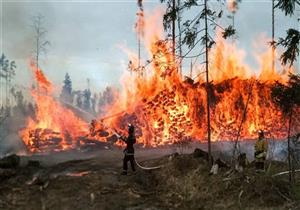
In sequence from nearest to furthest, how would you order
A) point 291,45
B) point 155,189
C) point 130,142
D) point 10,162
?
point 291,45, point 155,189, point 130,142, point 10,162

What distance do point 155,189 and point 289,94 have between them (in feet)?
23.6

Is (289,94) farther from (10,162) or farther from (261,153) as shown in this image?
(10,162)

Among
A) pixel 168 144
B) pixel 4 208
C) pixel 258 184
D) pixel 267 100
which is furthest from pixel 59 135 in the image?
pixel 258 184

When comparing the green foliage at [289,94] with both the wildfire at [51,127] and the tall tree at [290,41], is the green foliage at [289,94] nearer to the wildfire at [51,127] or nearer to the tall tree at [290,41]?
the tall tree at [290,41]

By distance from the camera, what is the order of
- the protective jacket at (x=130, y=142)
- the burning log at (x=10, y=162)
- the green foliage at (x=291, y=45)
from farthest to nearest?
the burning log at (x=10, y=162) → the protective jacket at (x=130, y=142) → the green foliage at (x=291, y=45)

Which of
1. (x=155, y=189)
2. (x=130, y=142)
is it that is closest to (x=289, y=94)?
(x=155, y=189)

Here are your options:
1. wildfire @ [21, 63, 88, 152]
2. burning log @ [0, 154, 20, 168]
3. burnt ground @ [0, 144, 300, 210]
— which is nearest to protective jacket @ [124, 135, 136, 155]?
burnt ground @ [0, 144, 300, 210]

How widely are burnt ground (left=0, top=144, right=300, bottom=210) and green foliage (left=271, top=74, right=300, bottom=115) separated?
2.62 meters

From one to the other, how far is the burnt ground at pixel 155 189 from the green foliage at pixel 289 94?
Result: 8.60 ft

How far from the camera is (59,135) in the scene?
44875 mm

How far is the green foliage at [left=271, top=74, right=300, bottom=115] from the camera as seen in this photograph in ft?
55.7

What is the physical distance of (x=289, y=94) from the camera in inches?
672

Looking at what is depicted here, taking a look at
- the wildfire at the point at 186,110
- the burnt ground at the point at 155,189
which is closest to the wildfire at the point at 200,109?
the wildfire at the point at 186,110

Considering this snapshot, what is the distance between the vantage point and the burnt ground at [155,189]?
1673cm
